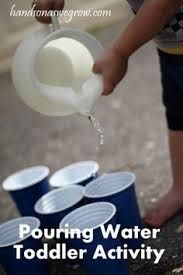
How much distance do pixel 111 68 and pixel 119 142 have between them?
38.8 inches

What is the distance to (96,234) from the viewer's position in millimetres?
1152

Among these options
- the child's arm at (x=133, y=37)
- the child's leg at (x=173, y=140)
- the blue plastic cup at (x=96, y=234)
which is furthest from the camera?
the child's leg at (x=173, y=140)

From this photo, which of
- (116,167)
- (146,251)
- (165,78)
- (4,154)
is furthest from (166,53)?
(4,154)

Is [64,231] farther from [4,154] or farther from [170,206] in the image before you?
[4,154]

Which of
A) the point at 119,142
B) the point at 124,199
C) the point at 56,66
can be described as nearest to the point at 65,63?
the point at 56,66

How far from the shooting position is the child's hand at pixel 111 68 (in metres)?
1.08

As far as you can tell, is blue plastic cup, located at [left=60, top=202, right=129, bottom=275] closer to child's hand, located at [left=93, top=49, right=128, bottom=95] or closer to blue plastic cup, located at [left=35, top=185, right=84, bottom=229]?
blue plastic cup, located at [left=35, top=185, right=84, bottom=229]

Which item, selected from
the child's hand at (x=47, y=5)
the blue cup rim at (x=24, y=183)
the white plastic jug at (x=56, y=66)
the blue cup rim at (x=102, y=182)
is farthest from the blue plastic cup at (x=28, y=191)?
the child's hand at (x=47, y=5)

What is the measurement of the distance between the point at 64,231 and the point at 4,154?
1075 millimetres

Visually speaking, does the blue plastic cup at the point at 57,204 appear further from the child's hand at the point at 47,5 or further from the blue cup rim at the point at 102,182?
the child's hand at the point at 47,5

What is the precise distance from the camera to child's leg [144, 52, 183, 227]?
4.58ft

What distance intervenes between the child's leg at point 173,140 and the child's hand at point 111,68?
297 millimetres

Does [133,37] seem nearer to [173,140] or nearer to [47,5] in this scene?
[47,5]

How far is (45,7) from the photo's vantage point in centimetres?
134
